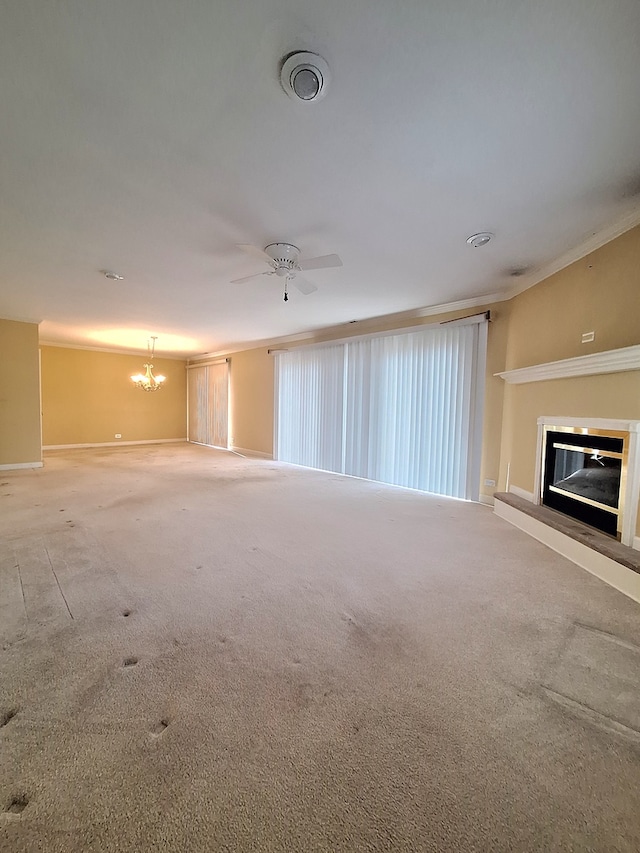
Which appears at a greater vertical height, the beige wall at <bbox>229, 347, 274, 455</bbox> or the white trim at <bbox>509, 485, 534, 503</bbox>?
the beige wall at <bbox>229, 347, 274, 455</bbox>

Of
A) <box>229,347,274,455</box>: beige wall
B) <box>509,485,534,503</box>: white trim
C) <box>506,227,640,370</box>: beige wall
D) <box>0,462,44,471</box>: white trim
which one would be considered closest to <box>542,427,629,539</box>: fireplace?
<box>509,485,534,503</box>: white trim

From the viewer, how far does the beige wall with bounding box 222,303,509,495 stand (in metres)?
4.37

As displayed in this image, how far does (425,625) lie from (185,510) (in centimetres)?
297

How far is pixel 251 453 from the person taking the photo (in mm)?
8250

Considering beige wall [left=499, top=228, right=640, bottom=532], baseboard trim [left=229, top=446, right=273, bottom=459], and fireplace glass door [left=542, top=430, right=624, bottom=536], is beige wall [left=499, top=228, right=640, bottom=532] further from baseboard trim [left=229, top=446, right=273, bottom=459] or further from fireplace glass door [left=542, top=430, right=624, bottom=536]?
baseboard trim [left=229, top=446, right=273, bottom=459]

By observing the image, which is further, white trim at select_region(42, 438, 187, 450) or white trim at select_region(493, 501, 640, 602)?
white trim at select_region(42, 438, 187, 450)

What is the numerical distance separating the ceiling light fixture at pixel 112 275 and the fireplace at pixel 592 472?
4.76 metres

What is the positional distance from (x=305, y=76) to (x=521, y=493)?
4.07 meters

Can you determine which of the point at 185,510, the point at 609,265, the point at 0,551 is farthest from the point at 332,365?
the point at 0,551

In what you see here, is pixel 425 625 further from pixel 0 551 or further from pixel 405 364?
pixel 405 364

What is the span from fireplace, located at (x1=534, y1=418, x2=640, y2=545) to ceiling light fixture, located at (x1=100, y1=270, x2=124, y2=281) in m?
4.76

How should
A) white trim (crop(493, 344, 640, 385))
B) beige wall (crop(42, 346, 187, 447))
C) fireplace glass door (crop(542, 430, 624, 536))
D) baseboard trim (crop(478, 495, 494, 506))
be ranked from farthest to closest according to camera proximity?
beige wall (crop(42, 346, 187, 447)), baseboard trim (crop(478, 495, 494, 506)), fireplace glass door (crop(542, 430, 624, 536)), white trim (crop(493, 344, 640, 385))

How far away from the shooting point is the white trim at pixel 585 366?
8.09ft

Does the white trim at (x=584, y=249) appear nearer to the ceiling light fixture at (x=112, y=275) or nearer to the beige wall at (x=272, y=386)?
the beige wall at (x=272, y=386)
